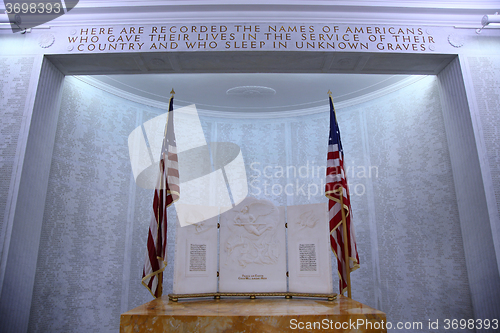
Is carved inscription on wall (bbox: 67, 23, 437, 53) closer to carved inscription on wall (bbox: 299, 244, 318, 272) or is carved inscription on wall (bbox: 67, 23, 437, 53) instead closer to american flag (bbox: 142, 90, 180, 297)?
american flag (bbox: 142, 90, 180, 297)

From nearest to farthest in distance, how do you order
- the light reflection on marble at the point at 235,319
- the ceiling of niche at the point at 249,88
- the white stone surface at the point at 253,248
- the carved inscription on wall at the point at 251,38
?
the light reflection on marble at the point at 235,319, the white stone surface at the point at 253,248, the carved inscription on wall at the point at 251,38, the ceiling of niche at the point at 249,88

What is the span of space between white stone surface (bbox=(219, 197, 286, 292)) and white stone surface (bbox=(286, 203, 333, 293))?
0.14 m

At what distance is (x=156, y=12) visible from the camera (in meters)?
5.38

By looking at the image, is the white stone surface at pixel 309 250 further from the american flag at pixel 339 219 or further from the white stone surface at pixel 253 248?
the american flag at pixel 339 219

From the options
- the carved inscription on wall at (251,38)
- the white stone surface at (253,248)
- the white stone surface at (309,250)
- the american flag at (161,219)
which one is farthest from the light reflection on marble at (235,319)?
the carved inscription on wall at (251,38)

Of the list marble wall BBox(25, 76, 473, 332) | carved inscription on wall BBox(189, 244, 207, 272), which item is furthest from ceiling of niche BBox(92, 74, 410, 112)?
carved inscription on wall BBox(189, 244, 207, 272)

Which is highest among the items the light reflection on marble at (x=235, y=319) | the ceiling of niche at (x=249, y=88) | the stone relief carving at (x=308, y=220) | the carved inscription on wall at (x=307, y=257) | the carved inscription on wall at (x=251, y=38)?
the ceiling of niche at (x=249, y=88)

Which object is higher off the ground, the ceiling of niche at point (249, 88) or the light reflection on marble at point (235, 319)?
the ceiling of niche at point (249, 88)

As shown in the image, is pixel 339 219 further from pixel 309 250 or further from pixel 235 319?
pixel 235 319

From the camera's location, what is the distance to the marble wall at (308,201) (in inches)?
221

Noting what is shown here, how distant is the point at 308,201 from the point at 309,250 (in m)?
3.34

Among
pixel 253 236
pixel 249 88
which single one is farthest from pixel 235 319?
pixel 249 88

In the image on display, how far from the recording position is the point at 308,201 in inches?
299

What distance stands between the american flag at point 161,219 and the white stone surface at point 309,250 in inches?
70.2
